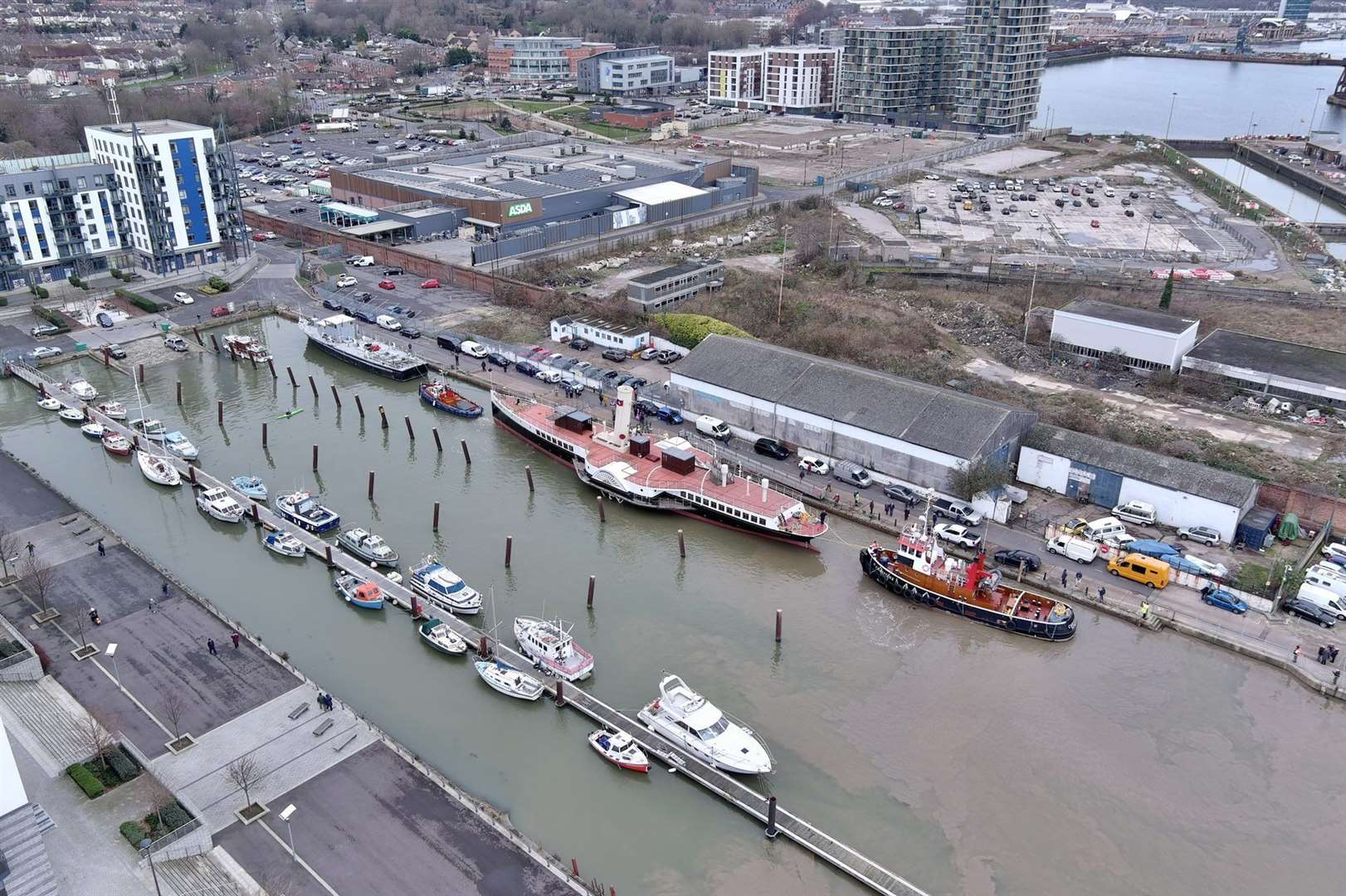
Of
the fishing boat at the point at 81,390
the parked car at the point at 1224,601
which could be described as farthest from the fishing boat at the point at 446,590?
the fishing boat at the point at 81,390

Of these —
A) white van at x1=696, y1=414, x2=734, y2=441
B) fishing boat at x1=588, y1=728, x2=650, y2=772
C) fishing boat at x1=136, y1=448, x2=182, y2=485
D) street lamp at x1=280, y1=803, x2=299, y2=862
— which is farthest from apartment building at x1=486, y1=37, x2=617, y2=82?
street lamp at x1=280, y1=803, x2=299, y2=862

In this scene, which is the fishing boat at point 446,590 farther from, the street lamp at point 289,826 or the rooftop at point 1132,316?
the rooftop at point 1132,316

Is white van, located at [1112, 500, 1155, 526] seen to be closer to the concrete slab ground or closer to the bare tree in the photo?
the concrete slab ground

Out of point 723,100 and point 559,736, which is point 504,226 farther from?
point 723,100

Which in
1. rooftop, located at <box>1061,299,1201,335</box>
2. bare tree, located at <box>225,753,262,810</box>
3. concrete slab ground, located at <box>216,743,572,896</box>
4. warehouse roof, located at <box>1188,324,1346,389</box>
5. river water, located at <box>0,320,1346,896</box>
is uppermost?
rooftop, located at <box>1061,299,1201,335</box>

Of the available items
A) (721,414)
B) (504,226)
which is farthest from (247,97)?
(721,414)
